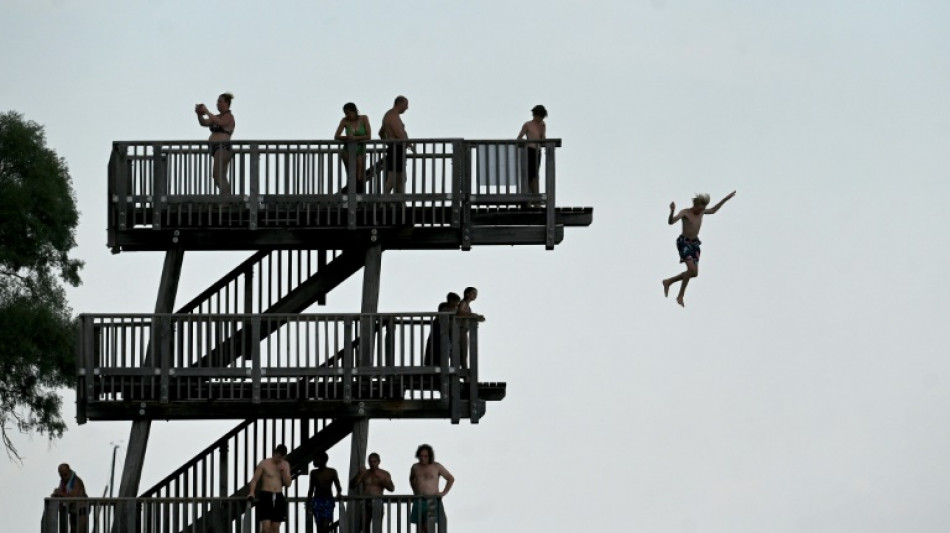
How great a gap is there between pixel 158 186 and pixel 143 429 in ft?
12.0

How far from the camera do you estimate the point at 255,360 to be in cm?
4962

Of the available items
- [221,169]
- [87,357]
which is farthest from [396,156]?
[87,357]

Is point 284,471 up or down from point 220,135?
down

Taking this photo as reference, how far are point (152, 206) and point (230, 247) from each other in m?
1.48

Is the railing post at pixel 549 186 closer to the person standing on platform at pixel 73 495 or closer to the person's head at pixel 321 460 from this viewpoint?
the person's head at pixel 321 460

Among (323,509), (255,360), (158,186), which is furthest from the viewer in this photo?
(158,186)

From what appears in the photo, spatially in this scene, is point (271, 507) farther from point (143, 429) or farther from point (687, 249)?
point (687, 249)

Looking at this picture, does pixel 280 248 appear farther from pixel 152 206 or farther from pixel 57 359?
pixel 57 359

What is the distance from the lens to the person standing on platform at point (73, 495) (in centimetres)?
4975

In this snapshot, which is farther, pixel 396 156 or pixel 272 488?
pixel 396 156

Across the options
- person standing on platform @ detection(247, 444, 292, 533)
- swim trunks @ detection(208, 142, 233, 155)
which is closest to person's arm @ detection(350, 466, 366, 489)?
person standing on platform @ detection(247, 444, 292, 533)

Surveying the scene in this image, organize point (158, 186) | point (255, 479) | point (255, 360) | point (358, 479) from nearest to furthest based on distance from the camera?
1. point (255, 479)
2. point (255, 360)
3. point (358, 479)
4. point (158, 186)

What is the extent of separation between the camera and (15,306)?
266 feet

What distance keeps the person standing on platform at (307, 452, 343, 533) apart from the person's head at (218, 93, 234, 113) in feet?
18.7
